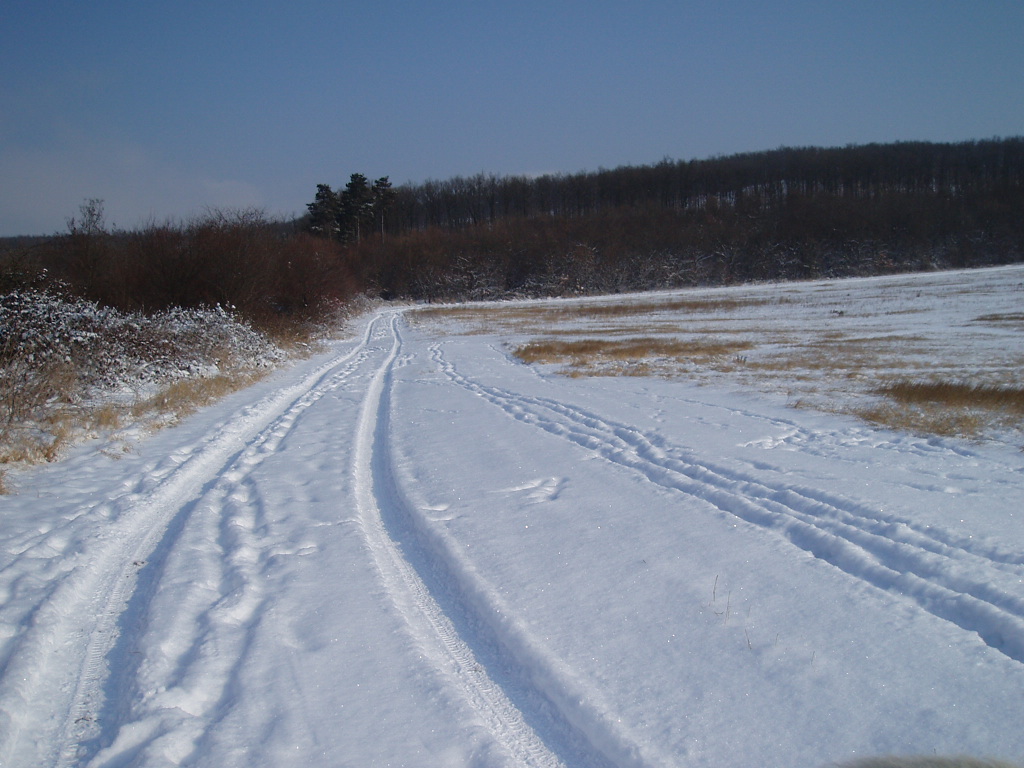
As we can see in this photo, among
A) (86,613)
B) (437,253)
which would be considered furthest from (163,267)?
(437,253)

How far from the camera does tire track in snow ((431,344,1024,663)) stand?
11.7 ft

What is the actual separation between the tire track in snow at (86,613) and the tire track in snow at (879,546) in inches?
183

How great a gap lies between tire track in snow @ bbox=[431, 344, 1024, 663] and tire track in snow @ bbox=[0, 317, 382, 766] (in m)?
4.65

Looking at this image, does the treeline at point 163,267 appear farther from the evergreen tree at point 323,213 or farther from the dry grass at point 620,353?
the evergreen tree at point 323,213

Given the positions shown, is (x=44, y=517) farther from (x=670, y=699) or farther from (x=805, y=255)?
(x=805, y=255)

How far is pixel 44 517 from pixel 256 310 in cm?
1846

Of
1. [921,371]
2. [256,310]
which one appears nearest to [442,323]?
[256,310]

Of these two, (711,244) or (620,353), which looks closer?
(620,353)

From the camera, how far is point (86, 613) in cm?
401

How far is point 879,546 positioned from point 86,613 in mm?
5631

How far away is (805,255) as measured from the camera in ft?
259

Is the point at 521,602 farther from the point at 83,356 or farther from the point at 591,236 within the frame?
the point at 591,236

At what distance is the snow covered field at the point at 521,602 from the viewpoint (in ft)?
9.22

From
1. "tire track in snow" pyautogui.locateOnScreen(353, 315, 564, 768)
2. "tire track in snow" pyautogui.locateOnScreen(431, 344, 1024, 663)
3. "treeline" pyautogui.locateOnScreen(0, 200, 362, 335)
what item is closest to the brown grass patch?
"tire track in snow" pyautogui.locateOnScreen(431, 344, 1024, 663)
